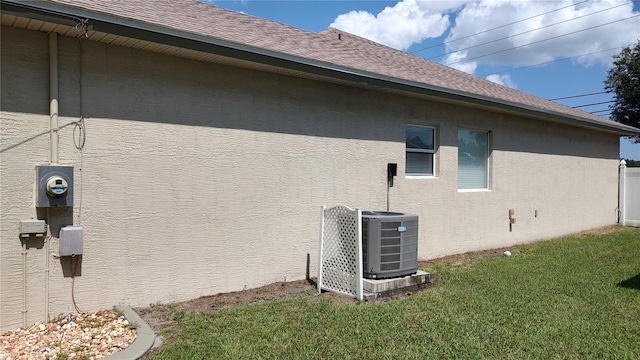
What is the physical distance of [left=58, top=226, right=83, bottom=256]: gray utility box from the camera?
438cm

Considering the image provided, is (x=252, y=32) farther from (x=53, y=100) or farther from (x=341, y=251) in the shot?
(x=341, y=251)

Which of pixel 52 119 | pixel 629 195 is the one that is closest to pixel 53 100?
pixel 52 119

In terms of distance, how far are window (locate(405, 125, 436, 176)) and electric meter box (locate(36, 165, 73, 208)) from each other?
5622mm

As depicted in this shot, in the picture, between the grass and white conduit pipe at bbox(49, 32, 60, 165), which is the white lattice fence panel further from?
white conduit pipe at bbox(49, 32, 60, 165)

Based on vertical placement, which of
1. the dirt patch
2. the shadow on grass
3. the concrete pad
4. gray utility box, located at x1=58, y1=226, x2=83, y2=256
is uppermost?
gray utility box, located at x1=58, y1=226, x2=83, y2=256

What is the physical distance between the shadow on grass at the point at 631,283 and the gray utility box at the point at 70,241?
7.17 m

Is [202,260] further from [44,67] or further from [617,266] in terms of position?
[617,266]

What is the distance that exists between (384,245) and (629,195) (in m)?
A: 13.1

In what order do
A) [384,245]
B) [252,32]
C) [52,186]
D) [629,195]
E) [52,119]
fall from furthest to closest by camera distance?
[629,195] < [252,32] < [384,245] < [52,119] < [52,186]

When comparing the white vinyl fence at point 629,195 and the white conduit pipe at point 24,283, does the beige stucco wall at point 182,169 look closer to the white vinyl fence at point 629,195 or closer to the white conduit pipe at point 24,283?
the white conduit pipe at point 24,283

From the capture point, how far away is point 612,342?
423 cm

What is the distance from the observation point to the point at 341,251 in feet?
19.1

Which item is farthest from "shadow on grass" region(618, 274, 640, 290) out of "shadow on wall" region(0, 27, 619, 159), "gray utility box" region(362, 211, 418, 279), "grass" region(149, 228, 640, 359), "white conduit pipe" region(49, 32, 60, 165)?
"white conduit pipe" region(49, 32, 60, 165)

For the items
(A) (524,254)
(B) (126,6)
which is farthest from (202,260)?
(A) (524,254)
